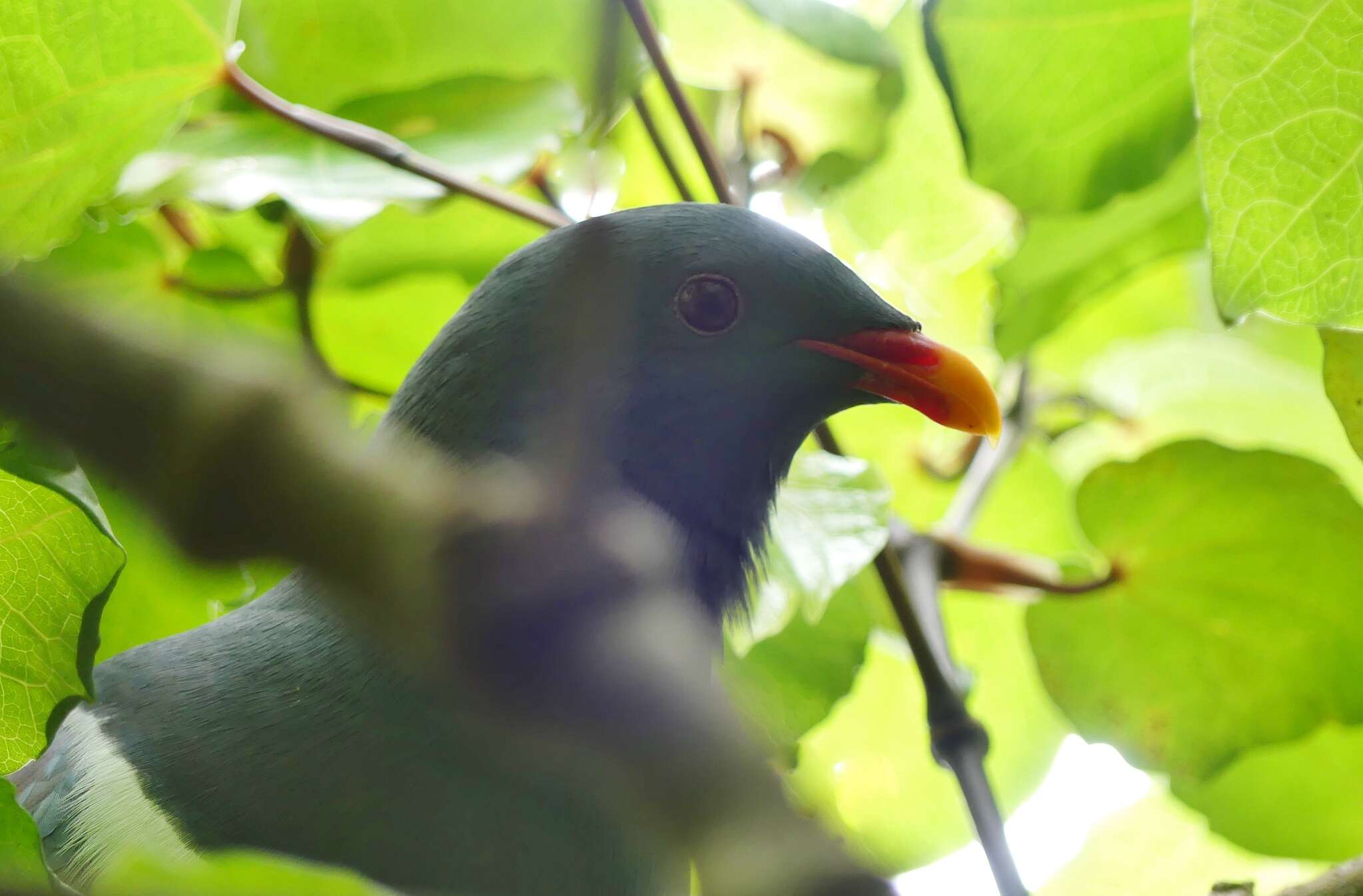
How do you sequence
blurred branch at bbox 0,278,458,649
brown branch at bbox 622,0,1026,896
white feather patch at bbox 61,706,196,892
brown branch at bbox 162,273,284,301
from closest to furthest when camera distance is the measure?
1. blurred branch at bbox 0,278,458,649
2. white feather patch at bbox 61,706,196,892
3. brown branch at bbox 622,0,1026,896
4. brown branch at bbox 162,273,284,301

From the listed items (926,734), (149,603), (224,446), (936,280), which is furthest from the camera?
(936,280)

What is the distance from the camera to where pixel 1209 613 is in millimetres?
1254

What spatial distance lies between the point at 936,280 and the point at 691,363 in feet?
2.38

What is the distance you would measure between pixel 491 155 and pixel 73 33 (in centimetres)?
40

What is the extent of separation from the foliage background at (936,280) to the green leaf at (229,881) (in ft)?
0.98

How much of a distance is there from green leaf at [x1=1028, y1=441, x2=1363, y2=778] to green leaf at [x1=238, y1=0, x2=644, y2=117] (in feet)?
2.60

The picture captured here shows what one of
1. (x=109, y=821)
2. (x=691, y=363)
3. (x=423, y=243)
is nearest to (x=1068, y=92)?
(x=691, y=363)

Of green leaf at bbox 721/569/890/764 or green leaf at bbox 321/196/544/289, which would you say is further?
green leaf at bbox 321/196/544/289

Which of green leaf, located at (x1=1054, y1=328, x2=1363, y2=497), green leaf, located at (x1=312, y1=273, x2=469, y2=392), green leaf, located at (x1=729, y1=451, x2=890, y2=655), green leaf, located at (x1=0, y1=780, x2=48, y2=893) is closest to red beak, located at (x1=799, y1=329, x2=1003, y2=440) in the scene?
green leaf, located at (x1=729, y1=451, x2=890, y2=655)

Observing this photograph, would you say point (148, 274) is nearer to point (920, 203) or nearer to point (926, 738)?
point (920, 203)

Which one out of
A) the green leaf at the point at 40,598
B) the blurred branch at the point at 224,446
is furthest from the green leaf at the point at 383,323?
the blurred branch at the point at 224,446

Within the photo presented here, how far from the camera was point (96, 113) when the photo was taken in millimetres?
964

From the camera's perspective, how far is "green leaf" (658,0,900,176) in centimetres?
142

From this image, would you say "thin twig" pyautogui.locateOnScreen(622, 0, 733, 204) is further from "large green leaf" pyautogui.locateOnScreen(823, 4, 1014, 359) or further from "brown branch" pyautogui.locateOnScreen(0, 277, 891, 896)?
"brown branch" pyautogui.locateOnScreen(0, 277, 891, 896)
